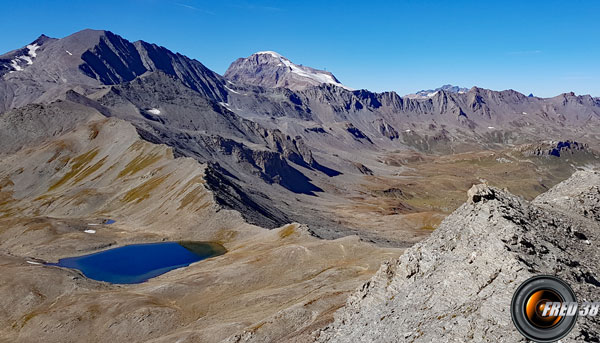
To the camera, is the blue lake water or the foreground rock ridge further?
the blue lake water

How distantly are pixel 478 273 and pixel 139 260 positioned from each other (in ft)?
314

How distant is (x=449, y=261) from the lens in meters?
32.5

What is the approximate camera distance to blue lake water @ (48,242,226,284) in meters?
98.5

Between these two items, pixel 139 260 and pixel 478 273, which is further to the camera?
pixel 139 260

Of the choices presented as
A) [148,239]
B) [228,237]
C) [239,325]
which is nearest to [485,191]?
[239,325]

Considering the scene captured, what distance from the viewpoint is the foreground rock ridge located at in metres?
25.4

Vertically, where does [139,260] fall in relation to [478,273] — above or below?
below

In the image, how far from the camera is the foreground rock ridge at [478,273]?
25.4 m

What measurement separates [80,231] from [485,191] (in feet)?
396

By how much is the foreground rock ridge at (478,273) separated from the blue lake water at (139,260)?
7121 cm

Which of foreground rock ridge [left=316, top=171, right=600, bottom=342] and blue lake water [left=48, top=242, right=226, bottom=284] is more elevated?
foreground rock ridge [left=316, top=171, right=600, bottom=342]

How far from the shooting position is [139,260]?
4242 inches

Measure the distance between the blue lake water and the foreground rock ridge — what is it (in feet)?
234

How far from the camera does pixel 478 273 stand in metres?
28.8
